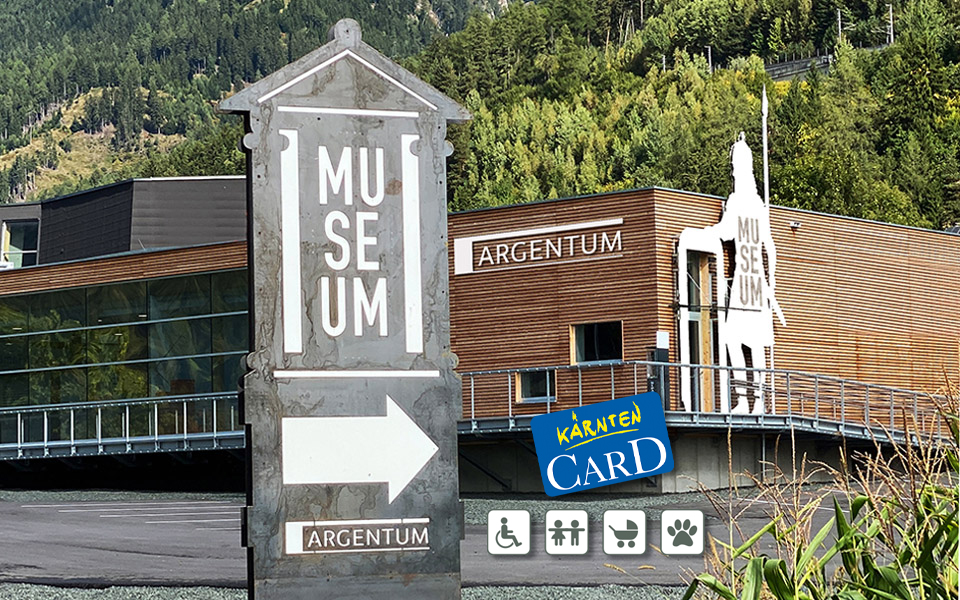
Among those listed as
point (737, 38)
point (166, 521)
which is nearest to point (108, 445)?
point (166, 521)

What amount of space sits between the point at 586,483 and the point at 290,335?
22759 mm

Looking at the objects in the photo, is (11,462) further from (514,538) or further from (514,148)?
(514,148)

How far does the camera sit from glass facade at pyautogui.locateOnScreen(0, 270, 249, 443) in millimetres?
36094

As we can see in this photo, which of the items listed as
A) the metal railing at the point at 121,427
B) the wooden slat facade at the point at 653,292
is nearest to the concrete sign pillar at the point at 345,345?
the wooden slat facade at the point at 653,292

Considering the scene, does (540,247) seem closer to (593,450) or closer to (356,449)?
(593,450)

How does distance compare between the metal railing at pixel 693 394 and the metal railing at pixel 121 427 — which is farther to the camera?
the metal railing at pixel 121 427

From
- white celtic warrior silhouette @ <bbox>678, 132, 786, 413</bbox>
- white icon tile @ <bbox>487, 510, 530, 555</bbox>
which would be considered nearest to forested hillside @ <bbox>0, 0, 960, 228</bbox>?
white celtic warrior silhouette @ <bbox>678, 132, 786, 413</bbox>

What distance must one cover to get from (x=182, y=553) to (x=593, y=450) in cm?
1075

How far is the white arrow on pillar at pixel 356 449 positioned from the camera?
6.72 metres

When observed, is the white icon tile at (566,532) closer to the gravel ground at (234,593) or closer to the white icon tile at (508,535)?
the white icon tile at (508,535)

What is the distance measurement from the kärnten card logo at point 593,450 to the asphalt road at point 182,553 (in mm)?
1298

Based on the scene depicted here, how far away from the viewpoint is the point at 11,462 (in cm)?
3819

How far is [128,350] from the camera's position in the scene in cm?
3788

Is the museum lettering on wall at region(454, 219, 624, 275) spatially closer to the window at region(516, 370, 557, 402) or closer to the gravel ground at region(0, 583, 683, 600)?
the window at region(516, 370, 557, 402)
